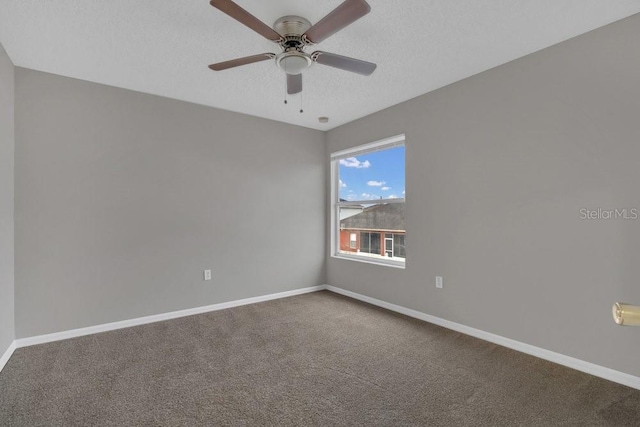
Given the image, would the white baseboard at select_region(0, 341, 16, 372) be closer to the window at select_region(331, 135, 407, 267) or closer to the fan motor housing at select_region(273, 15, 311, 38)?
the fan motor housing at select_region(273, 15, 311, 38)

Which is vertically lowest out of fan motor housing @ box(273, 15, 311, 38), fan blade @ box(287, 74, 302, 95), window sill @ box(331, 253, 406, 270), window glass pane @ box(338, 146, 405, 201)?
window sill @ box(331, 253, 406, 270)

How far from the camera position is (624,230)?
208 centimetres

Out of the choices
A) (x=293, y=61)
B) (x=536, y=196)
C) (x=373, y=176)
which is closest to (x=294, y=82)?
(x=293, y=61)

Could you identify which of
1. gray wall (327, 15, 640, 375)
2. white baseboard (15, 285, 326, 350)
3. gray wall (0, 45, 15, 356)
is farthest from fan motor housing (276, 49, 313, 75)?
white baseboard (15, 285, 326, 350)

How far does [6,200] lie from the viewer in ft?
8.13

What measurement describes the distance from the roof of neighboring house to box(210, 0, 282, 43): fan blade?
2468 millimetres

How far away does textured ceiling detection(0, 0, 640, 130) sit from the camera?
1962 mm

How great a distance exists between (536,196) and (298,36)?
7.33ft

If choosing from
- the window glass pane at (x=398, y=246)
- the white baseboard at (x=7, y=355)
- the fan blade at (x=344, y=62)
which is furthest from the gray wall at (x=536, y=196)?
the white baseboard at (x=7, y=355)

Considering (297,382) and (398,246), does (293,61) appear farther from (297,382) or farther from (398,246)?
(398,246)

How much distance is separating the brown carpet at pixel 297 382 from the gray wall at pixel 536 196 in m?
0.35

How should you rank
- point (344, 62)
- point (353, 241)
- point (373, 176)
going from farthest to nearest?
point (353, 241), point (373, 176), point (344, 62)

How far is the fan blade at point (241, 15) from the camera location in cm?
155

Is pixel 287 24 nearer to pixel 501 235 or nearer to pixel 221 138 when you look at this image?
pixel 221 138
